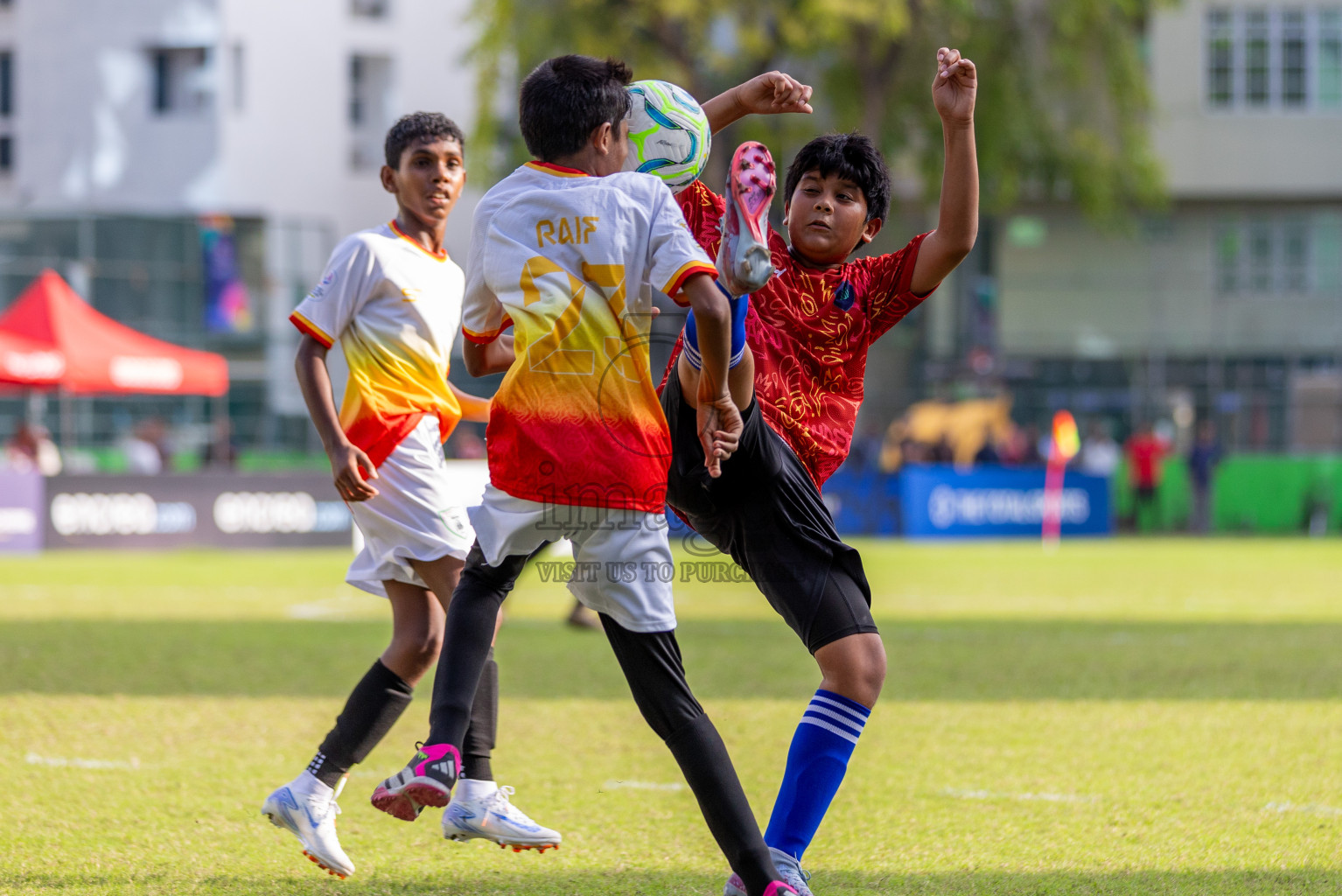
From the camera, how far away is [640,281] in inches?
129

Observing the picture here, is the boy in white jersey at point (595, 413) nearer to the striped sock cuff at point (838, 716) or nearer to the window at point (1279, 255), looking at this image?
the striped sock cuff at point (838, 716)

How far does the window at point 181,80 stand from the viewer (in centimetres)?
4050

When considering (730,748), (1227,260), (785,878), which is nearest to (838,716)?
(785,878)

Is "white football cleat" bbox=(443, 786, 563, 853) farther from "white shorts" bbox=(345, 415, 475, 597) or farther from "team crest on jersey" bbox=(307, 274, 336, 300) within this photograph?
"team crest on jersey" bbox=(307, 274, 336, 300)

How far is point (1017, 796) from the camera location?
4.94m

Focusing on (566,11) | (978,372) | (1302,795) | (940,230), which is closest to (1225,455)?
(978,372)

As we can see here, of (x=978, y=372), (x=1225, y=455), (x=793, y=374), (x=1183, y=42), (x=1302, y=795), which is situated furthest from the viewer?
(x=1183, y=42)

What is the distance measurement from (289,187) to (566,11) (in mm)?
19521

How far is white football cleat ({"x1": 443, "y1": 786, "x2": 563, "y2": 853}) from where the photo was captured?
346 centimetres

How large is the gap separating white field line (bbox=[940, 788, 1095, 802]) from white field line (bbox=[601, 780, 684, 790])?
90cm

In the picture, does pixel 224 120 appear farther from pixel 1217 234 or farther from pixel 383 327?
pixel 383 327

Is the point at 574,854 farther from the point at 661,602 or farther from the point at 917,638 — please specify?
the point at 917,638

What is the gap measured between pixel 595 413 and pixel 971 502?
19.2m

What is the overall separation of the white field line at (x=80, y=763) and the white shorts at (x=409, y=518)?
67.8 inches
